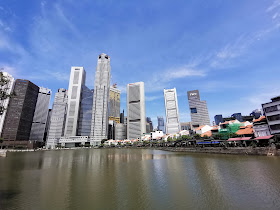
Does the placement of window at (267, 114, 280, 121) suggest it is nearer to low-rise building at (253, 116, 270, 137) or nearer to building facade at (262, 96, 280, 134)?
building facade at (262, 96, 280, 134)

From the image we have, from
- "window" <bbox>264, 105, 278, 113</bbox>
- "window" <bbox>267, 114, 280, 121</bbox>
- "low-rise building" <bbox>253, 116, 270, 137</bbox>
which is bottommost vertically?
"low-rise building" <bbox>253, 116, 270, 137</bbox>

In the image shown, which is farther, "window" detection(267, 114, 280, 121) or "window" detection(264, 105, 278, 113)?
"window" detection(264, 105, 278, 113)

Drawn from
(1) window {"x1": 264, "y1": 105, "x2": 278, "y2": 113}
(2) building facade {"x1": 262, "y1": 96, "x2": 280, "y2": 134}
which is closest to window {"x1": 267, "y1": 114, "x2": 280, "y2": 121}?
(2) building facade {"x1": 262, "y1": 96, "x2": 280, "y2": 134}

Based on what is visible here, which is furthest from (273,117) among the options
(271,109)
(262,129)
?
(262,129)

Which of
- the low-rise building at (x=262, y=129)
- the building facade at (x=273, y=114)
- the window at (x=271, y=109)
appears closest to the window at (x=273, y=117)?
the building facade at (x=273, y=114)

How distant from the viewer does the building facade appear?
5169cm

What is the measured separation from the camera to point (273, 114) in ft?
175

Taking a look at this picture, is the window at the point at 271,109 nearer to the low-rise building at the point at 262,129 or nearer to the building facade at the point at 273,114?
the building facade at the point at 273,114

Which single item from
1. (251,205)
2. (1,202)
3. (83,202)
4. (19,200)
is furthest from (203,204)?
(1,202)

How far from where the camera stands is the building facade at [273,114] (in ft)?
170

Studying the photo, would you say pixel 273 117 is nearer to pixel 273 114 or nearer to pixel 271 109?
pixel 273 114

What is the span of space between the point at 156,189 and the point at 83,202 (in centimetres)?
872

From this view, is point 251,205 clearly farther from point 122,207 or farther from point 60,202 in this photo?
point 60,202

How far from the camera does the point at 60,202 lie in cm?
1427
